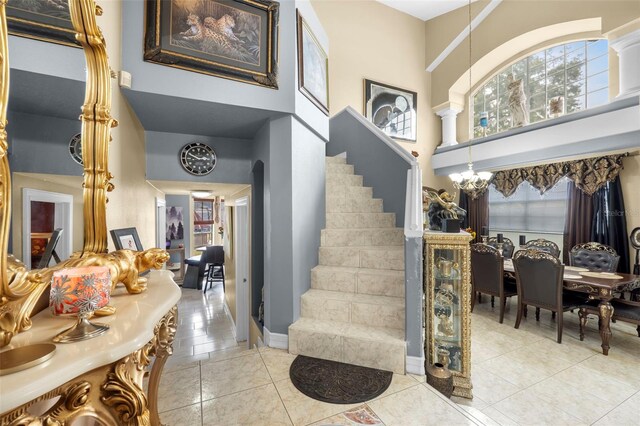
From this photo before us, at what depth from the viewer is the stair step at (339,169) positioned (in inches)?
150

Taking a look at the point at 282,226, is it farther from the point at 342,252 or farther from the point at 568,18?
the point at 568,18

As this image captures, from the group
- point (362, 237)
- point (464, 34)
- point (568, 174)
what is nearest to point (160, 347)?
point (362, 237)

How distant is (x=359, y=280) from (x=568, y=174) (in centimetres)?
468

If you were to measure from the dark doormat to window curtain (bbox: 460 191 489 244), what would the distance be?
5.08 metres

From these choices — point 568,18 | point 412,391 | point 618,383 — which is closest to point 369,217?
point 412,391

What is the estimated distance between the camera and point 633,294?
3.53m

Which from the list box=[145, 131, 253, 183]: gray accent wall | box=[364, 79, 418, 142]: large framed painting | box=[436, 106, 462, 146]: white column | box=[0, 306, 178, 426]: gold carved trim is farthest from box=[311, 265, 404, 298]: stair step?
box=[436, 106, 462, 146]: white column

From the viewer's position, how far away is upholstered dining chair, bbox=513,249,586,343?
308 centimetres

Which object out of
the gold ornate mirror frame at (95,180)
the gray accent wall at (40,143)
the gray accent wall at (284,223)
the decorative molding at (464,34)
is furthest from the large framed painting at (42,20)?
the decorative molding at (464,34)

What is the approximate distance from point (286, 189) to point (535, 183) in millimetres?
5216

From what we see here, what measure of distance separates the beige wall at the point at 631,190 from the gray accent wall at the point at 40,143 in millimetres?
6615

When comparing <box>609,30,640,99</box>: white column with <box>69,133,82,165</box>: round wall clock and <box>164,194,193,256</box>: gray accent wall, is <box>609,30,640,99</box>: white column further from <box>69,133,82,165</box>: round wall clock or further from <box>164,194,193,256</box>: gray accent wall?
<box>164,194,193,256</box>: gray accent wall

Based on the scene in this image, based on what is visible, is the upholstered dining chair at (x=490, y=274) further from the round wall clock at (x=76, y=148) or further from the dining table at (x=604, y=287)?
the round wall clock at (x=76, y=148)

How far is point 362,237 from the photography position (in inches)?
122
